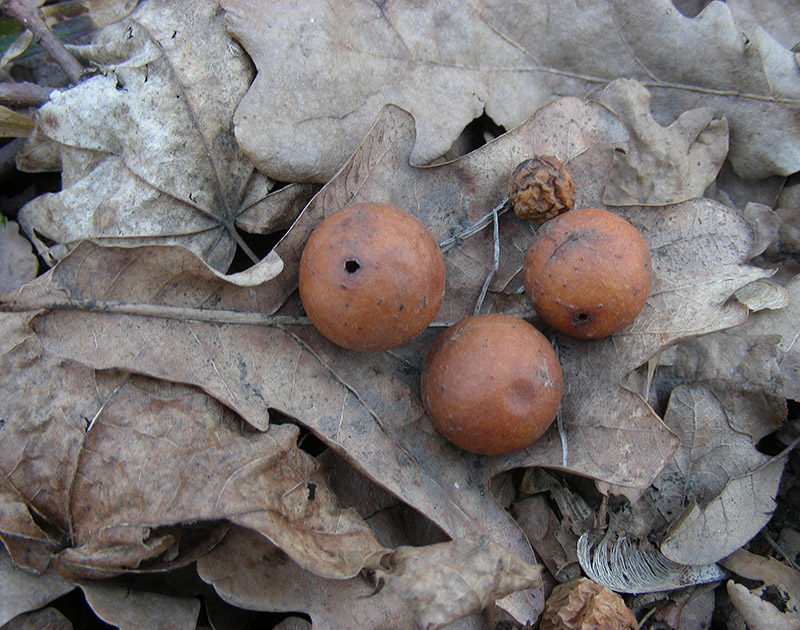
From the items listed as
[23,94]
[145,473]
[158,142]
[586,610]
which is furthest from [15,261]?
[586,610]

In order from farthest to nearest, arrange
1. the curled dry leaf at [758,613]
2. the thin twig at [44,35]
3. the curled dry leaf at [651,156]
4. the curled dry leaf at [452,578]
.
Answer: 1. the curled dry leaf at [651,156]
2. the thin twig at [44,35]
3. the curled dry leaf at [758,613]
4. the curled dry leaf at [452,578]

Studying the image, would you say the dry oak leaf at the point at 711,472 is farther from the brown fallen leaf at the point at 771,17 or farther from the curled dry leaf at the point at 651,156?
the brown fallen leaf at the point at 771,17

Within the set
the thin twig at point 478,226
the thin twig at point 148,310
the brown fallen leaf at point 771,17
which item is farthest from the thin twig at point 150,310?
the brown fallen leaf at point 771,17

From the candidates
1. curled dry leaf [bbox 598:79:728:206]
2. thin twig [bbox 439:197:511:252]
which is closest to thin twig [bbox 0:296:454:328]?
thin twig [bbox 439:197:511:252]

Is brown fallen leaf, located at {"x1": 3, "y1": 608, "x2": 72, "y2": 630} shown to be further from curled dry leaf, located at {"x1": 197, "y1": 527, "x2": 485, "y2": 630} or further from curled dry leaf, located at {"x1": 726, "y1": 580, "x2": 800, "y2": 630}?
curled dry leaf, located at {"x1": 726, "y1": 580, "x2": 800, "y2": 630}

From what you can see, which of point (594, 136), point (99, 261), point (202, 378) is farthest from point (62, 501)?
point (594, 136)

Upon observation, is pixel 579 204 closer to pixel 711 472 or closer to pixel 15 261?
pixel 711 472
